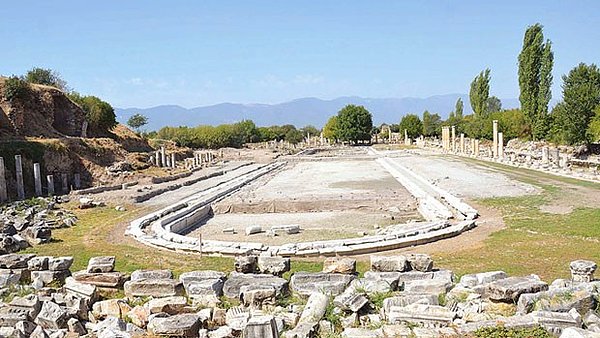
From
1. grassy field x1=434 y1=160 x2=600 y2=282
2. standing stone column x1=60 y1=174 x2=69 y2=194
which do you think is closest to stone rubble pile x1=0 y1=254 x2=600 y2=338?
grassy field x1=434 y1=160 x2=600 y2=282

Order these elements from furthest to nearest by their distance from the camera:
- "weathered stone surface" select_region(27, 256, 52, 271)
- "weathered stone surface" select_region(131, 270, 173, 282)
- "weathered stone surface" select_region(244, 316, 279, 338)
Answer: "weathered stone surface" select_region(27, 256, 52, 271), "weathered stone surface" select_region(131, 270, 173, 282), "weathered stone surface" select_region(244, 316, 279, 338)

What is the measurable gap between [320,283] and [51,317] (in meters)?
4.32

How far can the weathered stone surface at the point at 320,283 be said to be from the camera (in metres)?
9.39

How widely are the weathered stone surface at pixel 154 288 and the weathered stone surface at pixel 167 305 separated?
2.18 ft

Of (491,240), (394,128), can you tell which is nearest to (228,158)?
(491,240)

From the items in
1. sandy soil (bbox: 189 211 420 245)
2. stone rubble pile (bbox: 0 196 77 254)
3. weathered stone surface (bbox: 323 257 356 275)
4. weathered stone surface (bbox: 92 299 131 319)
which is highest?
weathered stone surface (bbox: 323 257 356 275)

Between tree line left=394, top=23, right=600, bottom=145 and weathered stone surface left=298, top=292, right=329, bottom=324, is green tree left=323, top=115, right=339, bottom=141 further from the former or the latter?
weathered stone surface left=298, top=292, right=329, bottom=324

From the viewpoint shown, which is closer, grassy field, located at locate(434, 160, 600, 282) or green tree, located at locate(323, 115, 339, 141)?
grassy field, located at locate(434, 160, 600, 282)

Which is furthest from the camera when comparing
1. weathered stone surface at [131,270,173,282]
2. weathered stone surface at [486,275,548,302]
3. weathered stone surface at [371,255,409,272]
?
weathered stone surface at [371,255,409,272]

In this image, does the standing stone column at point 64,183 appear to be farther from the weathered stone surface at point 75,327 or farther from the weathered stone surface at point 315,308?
the weathered stone surface at point 315,308

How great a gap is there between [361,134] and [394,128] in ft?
151

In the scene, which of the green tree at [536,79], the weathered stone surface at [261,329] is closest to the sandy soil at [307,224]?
the weathered stone surface at [261,329]

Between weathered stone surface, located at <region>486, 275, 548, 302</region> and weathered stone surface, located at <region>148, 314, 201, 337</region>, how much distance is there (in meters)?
4.45

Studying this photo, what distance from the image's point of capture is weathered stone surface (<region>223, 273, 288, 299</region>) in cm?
945
